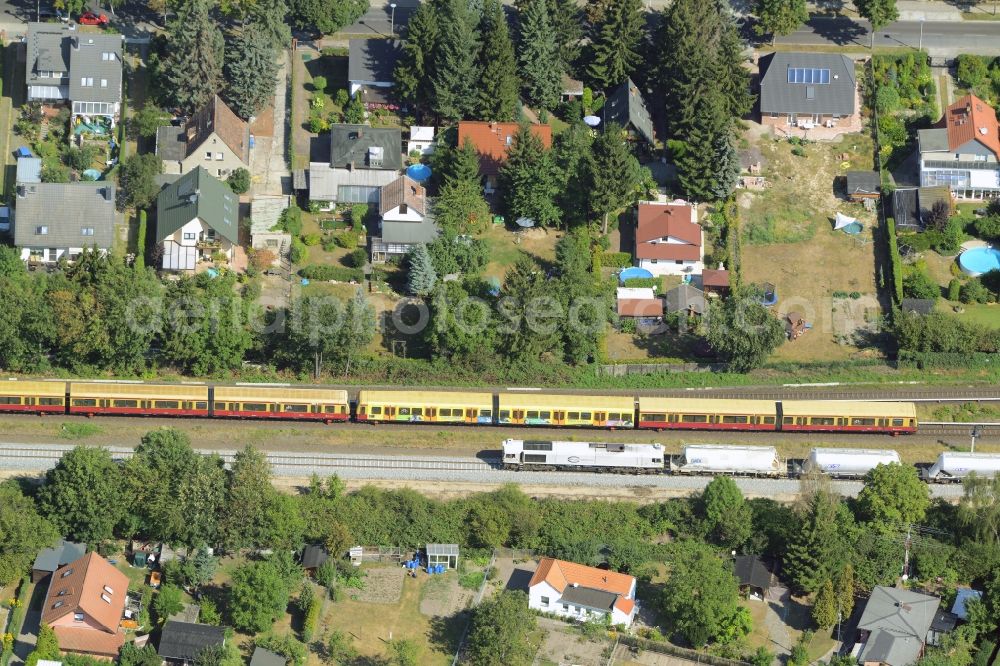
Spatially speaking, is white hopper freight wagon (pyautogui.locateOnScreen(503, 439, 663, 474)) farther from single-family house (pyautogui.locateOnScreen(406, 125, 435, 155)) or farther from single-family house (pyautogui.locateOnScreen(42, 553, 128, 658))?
single-family house (pyautogui.locateOnScreen(406, 125, 435, 155))

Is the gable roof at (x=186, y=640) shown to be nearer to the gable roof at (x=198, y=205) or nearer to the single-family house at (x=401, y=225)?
the gable roof at (x=198, y=205)

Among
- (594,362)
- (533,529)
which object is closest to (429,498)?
(533,529)

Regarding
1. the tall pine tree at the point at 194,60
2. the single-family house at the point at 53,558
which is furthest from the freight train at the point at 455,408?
the tall pine tree at the point at 194,60

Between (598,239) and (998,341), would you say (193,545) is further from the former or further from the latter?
(998,341)

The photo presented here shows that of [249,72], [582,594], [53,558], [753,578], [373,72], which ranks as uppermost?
[373,72]

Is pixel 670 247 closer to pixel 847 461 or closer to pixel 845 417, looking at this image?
pixel 845 417

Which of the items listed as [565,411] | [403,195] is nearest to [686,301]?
[565,411]
